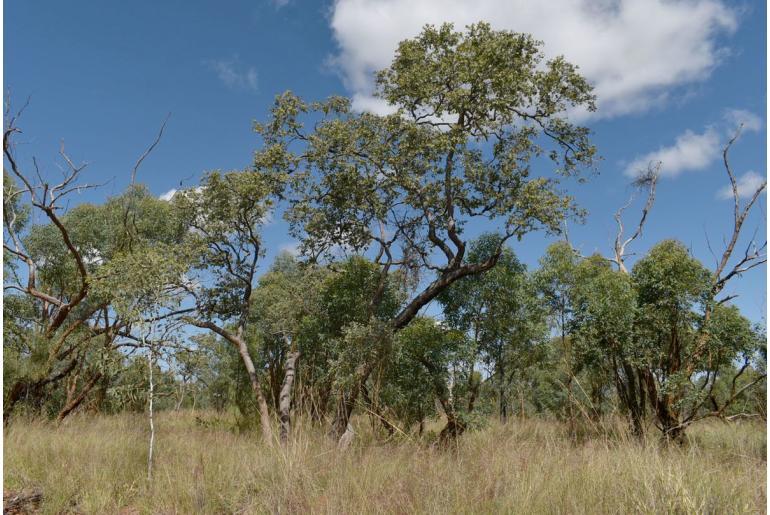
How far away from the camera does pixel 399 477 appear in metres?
6.21

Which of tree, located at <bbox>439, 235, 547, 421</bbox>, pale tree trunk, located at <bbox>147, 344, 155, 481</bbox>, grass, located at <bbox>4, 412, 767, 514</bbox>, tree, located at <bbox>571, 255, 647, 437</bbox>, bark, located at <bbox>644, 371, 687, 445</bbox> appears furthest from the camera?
tree, located at <bbox>439, 235, 547, 421</bbox>

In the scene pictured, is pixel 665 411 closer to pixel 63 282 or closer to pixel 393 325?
pixel 393 325

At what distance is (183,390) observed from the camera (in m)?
9.45

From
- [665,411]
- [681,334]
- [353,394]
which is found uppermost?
[681,334]

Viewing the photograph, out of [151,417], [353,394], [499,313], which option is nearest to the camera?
[151,417]

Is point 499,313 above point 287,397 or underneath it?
above

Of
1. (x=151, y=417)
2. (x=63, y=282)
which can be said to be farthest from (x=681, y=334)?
(x=63, y=282)

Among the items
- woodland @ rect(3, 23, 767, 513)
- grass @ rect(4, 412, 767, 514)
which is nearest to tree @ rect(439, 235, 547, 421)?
woodland @ rect(3, 23, 767, 513)

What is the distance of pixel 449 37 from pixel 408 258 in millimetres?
4767

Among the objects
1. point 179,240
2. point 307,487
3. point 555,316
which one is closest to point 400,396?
point 555,316

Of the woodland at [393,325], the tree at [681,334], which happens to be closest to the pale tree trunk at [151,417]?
the woodland at [393,325]

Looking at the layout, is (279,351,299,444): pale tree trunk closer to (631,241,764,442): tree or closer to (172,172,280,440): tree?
(172,172,280,440): tree

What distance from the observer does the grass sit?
4.82 meters

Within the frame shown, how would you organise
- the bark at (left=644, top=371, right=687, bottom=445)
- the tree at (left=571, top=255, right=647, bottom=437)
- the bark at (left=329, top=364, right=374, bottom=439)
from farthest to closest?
the tree at (left=571, top=255, right=647, bottom=437), the bark at (left=644, top=371, right=687, bottom=445), the bark at (left=329, top=364, right=374, bottom=439)
